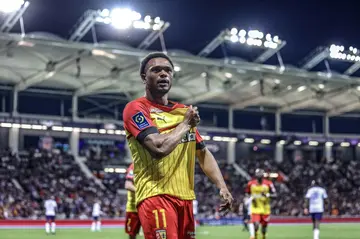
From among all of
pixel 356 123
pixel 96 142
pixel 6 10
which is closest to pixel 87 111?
pixel 96 142

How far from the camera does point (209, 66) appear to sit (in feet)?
142

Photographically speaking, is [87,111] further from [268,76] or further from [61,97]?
A: [268,76]

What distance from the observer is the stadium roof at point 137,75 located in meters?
39.0

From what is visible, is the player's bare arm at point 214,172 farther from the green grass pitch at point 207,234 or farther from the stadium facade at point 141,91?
the stadium facade at point 141,91

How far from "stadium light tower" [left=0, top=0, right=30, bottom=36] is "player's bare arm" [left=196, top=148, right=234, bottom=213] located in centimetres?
2964

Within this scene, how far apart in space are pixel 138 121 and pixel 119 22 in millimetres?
35011

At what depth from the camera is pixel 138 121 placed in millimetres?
5105

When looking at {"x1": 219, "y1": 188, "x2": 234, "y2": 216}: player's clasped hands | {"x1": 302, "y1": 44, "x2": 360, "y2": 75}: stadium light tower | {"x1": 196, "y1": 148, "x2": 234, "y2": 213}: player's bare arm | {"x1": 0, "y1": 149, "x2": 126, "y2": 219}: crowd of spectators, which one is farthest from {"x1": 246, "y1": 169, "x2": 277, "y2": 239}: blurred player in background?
{"x1": 302, "y1": 44, "x2": 360, "y2": 75}: stadium light tower

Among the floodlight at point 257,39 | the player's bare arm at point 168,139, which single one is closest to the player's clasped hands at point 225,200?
the player's bare arm at point 168,139

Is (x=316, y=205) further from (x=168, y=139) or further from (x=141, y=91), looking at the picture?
(x=141, y=91)

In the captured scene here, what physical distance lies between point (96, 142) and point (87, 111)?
107 inches

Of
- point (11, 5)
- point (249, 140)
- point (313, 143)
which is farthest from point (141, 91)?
point (313, 143)

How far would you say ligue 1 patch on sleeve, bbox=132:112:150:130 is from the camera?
5.06m

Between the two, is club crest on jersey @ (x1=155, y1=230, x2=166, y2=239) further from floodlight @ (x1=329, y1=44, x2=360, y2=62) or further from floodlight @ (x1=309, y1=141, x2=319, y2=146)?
floodlight @ (x1=309, y1=141, x2=319, y2=146)
